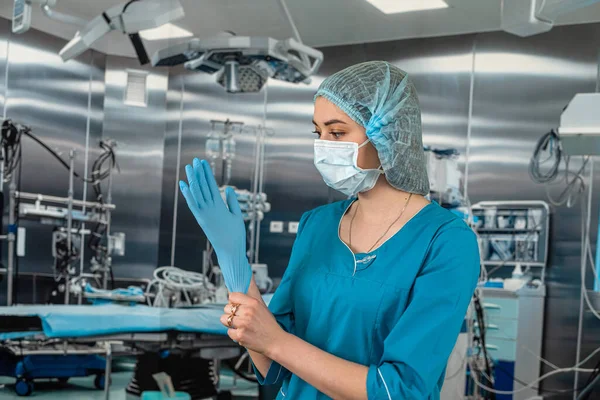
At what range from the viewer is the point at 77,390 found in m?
3.97

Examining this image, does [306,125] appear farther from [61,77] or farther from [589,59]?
[61,77]

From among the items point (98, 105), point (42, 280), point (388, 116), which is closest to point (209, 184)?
point (388, 116)

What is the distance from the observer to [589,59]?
529 centimetres

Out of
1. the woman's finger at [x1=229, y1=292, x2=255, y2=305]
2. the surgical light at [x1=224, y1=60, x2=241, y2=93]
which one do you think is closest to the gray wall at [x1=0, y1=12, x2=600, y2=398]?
the surgical light at [x1=224, y1=60, x2=241, y2=93]

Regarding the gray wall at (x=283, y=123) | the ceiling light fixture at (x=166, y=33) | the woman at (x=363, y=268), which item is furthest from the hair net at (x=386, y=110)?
the ceiling light fixture at (x=166, y=33)

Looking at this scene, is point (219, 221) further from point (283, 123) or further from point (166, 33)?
point (283, 123)

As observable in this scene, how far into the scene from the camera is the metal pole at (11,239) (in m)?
3.25

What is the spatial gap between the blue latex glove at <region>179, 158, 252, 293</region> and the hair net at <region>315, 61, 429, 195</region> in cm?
28

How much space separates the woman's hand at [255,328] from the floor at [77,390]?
2.74 metres

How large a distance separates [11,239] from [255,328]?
266cm

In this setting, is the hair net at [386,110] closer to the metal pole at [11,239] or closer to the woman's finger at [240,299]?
the woman's finger at [240,299]

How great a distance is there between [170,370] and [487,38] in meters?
4.00

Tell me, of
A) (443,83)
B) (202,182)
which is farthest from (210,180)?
(443,83)

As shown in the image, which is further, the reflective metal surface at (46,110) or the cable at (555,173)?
the cable at (555,173)
